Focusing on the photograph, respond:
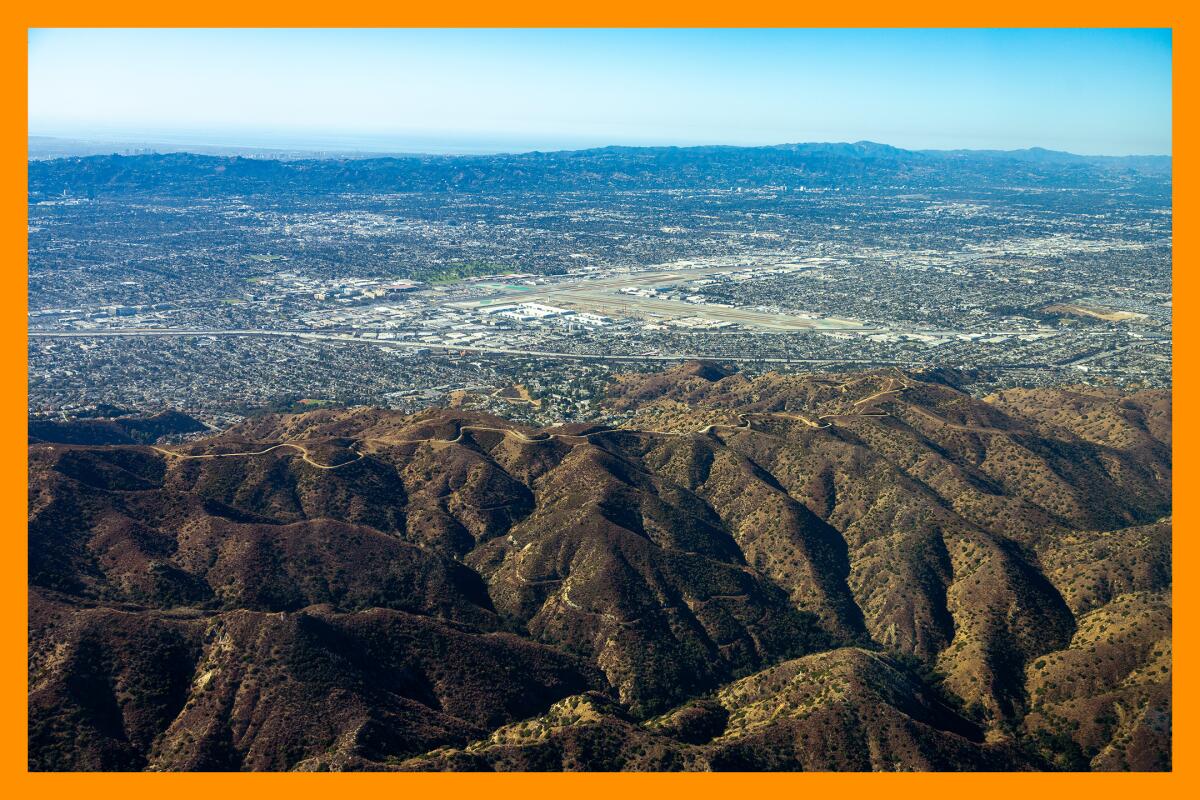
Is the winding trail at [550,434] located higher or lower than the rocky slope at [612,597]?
higher

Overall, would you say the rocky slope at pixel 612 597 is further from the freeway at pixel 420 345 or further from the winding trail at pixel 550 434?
the freeway at pixel 420 345

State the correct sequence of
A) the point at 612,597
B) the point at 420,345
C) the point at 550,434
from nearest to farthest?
the point at 612,597, the point at 550,434, the point at 420,345

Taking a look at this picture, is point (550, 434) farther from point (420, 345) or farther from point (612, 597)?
point (420, 345)

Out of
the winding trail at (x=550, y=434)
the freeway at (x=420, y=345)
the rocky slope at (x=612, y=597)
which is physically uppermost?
the freeway at (x=420, y=345)

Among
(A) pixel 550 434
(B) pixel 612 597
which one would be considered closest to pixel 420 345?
(A) pixel 550 434

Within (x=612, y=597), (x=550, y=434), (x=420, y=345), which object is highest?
(x=420, y=345)

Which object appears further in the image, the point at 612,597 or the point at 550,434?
the point at 550,434

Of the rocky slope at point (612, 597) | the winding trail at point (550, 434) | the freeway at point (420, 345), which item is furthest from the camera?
the freeway at point (420, 345)

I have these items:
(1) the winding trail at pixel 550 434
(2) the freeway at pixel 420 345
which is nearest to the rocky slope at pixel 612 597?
(1) the winding trail at pixel 550 434

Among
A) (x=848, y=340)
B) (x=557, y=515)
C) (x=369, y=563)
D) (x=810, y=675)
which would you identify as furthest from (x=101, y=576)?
(x=848, y=340)

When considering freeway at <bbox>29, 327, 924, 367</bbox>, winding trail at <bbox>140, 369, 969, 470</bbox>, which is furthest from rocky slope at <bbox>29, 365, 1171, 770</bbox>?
freeway at <bbox>29, 327, 924, 367</bbox>
